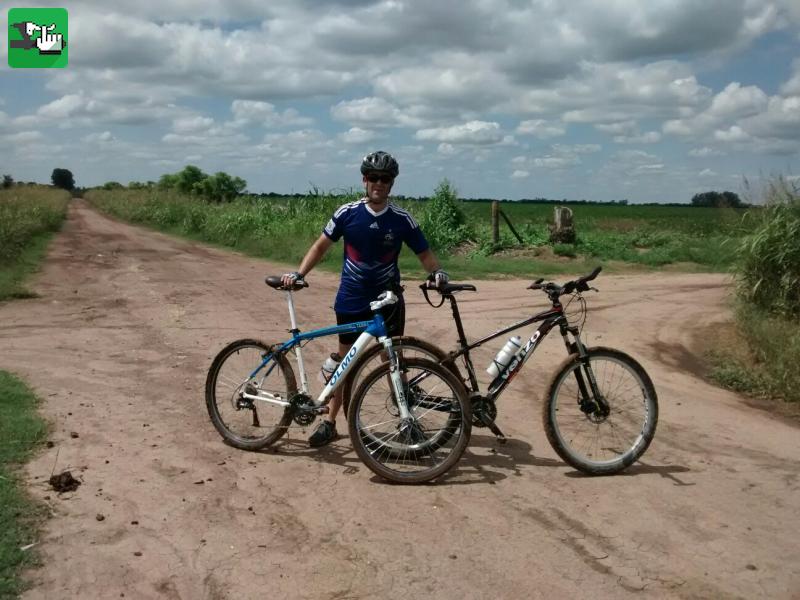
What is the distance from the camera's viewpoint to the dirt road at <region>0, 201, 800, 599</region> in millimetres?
3596

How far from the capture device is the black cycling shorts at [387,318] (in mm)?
5082

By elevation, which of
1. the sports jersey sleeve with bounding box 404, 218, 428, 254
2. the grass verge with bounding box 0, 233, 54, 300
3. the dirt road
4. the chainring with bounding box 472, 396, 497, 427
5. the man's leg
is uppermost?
the sports jersey sleeve with bounding box 404, 218, 428, 254

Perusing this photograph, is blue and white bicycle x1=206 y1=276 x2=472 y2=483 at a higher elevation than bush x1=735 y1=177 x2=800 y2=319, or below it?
below

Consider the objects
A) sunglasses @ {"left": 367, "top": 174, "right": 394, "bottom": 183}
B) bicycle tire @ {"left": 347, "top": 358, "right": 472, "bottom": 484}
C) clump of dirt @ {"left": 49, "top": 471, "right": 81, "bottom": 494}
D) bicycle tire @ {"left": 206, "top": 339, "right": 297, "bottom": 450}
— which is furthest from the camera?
bicycle tire @ {"left": 206, "top": 339, "right": 297, "bottom": 450}

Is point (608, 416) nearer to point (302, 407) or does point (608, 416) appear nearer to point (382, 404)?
point (382, 404)

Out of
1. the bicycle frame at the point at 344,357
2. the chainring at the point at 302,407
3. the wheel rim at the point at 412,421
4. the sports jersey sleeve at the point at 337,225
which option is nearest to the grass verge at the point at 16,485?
the bicycle frame at the point at 344,357

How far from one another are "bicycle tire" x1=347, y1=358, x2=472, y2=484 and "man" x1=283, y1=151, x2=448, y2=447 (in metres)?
0.44

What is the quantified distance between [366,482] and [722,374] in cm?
501

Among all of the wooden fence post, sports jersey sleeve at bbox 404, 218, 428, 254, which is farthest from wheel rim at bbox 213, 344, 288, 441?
the wooden fence post

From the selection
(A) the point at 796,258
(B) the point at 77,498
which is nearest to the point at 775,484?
(B) the point at 77,498

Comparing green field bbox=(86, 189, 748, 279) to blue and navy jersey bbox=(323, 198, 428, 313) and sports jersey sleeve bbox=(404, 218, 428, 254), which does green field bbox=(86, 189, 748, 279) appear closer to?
sports jersey sleeve bbox=(404, 218, 428, 254)

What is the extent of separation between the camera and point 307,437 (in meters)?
5.72

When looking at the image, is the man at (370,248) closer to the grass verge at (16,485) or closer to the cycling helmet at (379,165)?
the cycling helmet at (379,165)

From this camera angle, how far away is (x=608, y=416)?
5.03m
